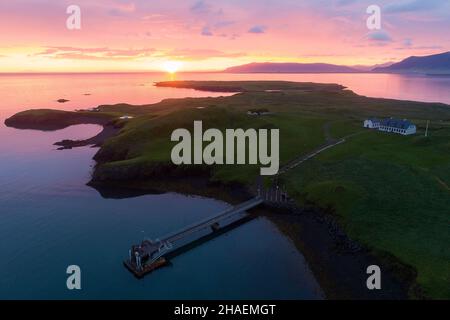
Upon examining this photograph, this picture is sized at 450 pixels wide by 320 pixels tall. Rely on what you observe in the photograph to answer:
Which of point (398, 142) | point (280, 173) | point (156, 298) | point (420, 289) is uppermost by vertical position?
point (398, 142)

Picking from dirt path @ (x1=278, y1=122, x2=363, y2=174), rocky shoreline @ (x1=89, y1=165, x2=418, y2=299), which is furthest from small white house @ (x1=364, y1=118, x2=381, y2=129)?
rocky shoreline @ (x1=89, y1=165, x2=418, y2=299)

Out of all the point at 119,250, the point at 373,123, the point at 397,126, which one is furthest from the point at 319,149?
the point at 119,250

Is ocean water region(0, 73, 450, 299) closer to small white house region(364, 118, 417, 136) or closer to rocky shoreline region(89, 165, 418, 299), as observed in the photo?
rocky shoreline region(89, 165, 418, 299)

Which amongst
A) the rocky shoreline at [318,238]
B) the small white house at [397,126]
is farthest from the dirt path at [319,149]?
the rocky shoreline at [318,238]

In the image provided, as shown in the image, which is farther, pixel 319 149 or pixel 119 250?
pixel 319 149

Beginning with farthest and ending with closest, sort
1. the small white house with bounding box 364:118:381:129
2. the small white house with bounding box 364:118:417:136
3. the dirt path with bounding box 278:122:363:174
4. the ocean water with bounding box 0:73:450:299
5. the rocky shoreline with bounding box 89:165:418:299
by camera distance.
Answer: the small white house with bounding box 364:118:381:129 < the small white house with bounding box 364:118:417:136 < the dirt path with bounding box 278:122:363:174 < the ocean water with bounding box 0:73:450:299 < the rocky shoreline with bounding box 89:165:418:299

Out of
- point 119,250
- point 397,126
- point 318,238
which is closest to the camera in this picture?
point 119,250

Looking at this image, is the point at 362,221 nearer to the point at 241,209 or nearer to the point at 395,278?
the point at 395,278

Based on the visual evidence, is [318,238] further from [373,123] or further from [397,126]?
[373,123]

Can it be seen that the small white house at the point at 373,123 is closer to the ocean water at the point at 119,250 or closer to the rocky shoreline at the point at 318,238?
the rocky shoreline at the point at 318,238

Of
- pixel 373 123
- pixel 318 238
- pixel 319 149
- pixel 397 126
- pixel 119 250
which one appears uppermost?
pixel 373 123
